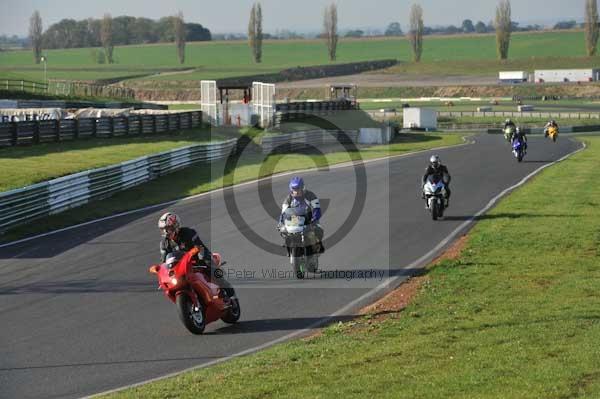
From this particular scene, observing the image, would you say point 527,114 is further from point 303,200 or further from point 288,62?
point 288,62

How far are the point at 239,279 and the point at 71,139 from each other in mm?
28980

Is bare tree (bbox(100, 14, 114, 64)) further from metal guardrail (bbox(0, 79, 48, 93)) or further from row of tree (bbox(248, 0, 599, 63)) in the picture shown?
metal guardrail (bbox(0, 79, 48, 93))

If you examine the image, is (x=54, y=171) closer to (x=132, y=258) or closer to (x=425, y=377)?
(x=132, y=258)

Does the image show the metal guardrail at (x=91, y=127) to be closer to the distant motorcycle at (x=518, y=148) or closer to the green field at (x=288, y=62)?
the distant motorcycle at (x=518, y=148)

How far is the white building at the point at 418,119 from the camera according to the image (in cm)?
7756

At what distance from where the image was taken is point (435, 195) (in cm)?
2552

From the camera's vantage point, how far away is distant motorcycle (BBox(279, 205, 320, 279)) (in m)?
18.0

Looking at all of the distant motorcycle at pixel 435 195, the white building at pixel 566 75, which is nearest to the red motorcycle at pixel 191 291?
the distant motorcycle at pixel 435 195

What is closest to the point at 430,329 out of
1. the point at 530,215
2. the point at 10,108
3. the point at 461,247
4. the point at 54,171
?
the point at 461,247

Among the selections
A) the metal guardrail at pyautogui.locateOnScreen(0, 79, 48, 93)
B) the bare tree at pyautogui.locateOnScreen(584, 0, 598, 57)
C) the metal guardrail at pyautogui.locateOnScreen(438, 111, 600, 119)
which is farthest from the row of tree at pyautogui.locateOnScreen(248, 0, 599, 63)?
the metal guardrail at pyautogui.locateOnScreen(0, 79, 48, 93)

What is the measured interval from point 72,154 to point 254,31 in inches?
5335

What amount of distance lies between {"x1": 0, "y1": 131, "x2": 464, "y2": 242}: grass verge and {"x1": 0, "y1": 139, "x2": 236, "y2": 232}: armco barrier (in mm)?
239

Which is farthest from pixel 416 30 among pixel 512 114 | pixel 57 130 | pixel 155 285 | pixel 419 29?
pixel 155 285

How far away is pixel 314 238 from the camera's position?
715 inches
